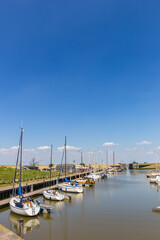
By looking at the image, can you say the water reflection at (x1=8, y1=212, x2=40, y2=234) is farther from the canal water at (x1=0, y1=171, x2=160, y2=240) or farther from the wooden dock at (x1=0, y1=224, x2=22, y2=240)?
the wooden dock at (x1=0, y1=224, x2=22, y2=240)

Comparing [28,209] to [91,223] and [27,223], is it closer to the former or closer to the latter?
[27,223]

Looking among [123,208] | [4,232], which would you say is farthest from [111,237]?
[123,208]

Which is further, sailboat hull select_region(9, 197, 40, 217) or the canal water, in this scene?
sailboat hull select_region(9, 197, 40, 217)

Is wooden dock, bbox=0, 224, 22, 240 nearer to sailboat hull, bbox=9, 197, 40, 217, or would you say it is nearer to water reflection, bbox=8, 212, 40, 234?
water reflection, bbox=8, 212, 40, 234

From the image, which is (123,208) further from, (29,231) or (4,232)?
(4,232)

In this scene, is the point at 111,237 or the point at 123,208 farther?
the point at 123,208

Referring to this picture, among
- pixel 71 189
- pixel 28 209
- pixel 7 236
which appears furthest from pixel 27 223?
pixel 71 189

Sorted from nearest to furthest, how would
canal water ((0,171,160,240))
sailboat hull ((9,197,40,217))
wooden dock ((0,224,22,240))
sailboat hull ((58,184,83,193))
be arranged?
wooden dock ((0,224,22,240)), canal water ((0,171,160,240)), sailboat hull ((9,197,40,217)), sailboat hull ((58,184,83,193))

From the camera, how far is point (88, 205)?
36469 mm

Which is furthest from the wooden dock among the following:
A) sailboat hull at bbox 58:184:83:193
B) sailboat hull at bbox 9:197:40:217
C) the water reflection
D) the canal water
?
sailboat hull at bbox 58:184:83:193

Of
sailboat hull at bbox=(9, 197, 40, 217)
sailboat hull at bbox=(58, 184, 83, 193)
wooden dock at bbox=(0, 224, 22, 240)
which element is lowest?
sailboat hull at bbox=(58, 184, 83, 193)

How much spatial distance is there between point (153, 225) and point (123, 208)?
30.9 feet

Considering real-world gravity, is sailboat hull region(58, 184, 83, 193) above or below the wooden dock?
below

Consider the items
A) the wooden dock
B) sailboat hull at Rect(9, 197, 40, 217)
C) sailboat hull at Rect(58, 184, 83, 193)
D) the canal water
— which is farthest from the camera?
sailboat hull at Rect(58, 184, 83, 193)
